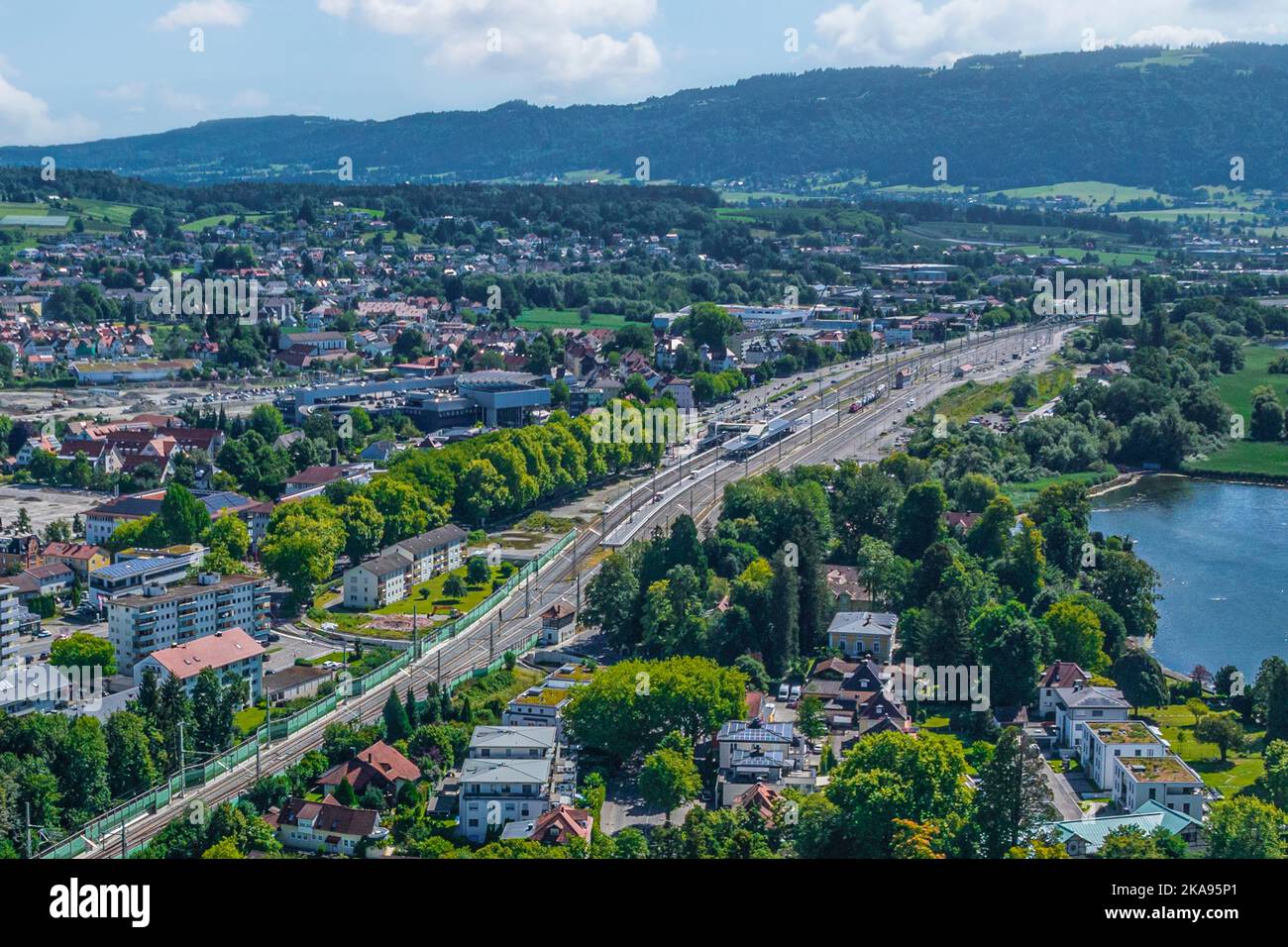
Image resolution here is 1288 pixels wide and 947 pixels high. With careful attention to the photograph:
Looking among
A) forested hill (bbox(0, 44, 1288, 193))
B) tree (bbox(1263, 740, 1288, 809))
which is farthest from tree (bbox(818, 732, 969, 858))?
forested hill (bbox(0, 44, 1288, 193))

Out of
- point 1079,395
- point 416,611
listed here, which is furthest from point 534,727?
point 1079,395

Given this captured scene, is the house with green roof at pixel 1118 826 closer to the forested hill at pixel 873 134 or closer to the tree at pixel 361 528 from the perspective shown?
the tree at pixel 361 528

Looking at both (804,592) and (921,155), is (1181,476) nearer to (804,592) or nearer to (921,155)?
(804,592)

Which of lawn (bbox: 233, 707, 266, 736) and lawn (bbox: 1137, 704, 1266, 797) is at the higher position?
lawn (bbox: 233, 707, 266, 736)

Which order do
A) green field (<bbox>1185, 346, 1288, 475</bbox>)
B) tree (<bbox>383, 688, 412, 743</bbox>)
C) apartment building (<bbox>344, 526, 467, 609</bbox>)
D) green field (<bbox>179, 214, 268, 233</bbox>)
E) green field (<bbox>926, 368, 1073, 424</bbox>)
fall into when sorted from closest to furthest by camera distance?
1. tree (<bbox>383, 688, 412, 743</bbox>)
2. apartment building (<bbox>344, 526, 467, 609</bbox>)
3. green field (<bbox>1185, 346, 1288, 475</bbox>)
4. green field (<bbox>926, 368, 1073, 424</bbox>)
5. green field (<bbox>179, 214, 268, 233</bbox>)

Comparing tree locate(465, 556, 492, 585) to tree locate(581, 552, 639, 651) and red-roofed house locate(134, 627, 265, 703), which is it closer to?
tree locate(581, 552, 639, 651)
